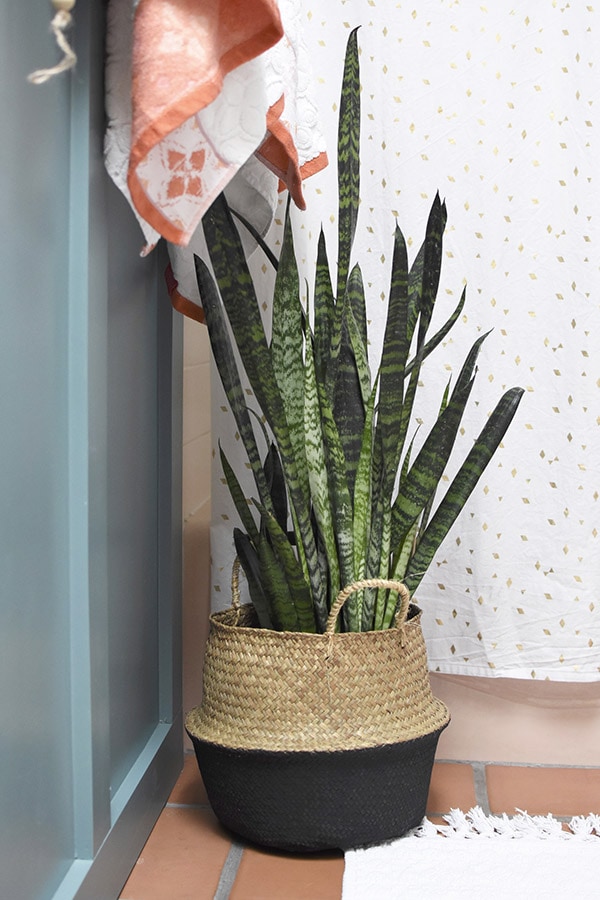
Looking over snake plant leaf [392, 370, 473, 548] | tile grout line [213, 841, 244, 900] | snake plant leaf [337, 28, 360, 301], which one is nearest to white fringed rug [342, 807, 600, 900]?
tile grout line [213, 841, 244, 900]

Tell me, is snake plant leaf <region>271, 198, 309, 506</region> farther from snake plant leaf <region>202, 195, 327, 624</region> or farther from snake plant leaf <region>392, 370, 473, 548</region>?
snake plant leaf <region>392, 370, 473, 548</region>

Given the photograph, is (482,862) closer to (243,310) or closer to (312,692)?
(312,692)

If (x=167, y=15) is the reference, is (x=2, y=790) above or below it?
below

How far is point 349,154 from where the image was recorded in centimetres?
104

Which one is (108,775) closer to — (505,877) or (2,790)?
(2,790)

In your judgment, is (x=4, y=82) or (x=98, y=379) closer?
(x=4, y=82)

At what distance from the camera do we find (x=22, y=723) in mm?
771

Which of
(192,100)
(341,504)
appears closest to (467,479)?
(341,504)

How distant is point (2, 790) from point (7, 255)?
0.42 metres

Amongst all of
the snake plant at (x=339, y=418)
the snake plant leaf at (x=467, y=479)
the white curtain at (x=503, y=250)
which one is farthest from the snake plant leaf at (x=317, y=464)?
the white curtain at (x=503, y=250)

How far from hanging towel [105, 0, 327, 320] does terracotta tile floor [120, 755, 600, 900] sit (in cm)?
69

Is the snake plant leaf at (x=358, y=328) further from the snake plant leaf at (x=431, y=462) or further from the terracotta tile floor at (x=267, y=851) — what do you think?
the terracotta tile floor at (x=267, y=851)

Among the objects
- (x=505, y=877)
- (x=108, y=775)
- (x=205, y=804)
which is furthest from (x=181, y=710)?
(x=505, y=877)

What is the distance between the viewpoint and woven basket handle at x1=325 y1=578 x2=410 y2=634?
3.37 feet
